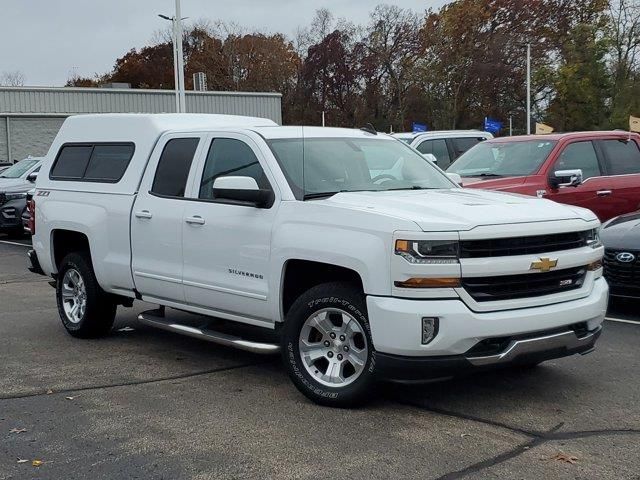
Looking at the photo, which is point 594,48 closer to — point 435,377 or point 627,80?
point 627,80

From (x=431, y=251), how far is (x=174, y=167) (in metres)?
2.73

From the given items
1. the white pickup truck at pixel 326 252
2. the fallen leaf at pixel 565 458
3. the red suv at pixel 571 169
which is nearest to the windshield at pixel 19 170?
the red suv at pixel 571 169

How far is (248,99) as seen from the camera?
43.0 m

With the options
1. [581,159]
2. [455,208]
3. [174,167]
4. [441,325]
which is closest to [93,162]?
[174,167]

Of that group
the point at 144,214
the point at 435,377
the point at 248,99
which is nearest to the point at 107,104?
the point at 248,99

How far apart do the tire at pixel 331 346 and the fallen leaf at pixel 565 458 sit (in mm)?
1190

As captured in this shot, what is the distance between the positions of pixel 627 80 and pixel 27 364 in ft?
137

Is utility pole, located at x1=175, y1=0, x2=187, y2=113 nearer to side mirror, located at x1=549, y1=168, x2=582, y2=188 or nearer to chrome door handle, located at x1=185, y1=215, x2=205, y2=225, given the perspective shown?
side mirror, located at x1=549, y1=168, x2=582, y2=188

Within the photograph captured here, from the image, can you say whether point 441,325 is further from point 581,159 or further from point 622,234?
point 581,159

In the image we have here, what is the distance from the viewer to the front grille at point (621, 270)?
25.7 ft

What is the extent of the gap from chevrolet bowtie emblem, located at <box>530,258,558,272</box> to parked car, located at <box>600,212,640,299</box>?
320 centimetres

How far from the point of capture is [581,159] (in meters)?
10.6

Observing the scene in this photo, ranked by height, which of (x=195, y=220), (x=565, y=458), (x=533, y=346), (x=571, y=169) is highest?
(x=571, y=169)

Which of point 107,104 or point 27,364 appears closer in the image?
point 27,364
